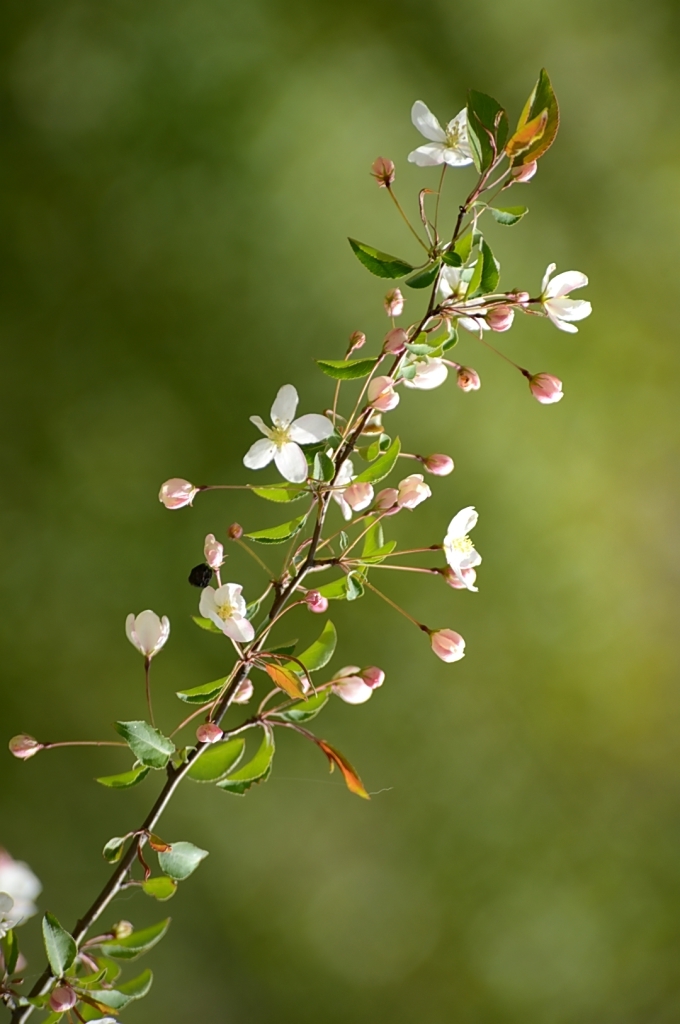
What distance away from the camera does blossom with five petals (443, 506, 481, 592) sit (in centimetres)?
71

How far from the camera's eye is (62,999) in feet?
1.99

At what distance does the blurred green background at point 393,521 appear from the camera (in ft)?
4.45

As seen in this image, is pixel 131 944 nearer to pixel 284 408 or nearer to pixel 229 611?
pixel 229 611

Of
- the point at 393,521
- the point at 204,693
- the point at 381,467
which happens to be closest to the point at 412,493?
the point at 381,467

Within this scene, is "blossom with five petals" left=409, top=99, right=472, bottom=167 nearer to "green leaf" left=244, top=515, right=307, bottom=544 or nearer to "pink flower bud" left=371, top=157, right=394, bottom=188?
"pink flower bud" left=371, top=157, right=394, bottom=188

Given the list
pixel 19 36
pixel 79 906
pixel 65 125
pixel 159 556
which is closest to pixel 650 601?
pixel 159 556

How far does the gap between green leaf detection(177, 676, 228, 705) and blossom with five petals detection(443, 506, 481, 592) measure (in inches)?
8.7

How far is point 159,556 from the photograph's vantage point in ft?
4.58

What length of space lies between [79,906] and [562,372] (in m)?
1.22

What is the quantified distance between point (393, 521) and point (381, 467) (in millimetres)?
729

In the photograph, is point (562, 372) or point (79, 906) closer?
point (79, 906)

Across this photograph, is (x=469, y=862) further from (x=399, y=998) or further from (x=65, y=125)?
(x=65, y=125)

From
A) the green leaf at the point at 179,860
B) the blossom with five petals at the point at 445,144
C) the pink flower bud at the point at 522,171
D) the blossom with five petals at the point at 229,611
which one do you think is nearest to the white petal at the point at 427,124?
the blossom with five petals at the point at 445,144

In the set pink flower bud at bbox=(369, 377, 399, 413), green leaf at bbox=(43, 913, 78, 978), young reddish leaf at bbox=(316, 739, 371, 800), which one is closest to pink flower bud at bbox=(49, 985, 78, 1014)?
green leaf at bbox=(43, 913, 78, 978)
